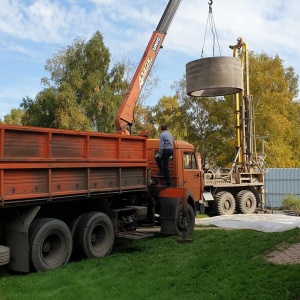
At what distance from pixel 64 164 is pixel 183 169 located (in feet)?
15.9

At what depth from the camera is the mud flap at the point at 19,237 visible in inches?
317

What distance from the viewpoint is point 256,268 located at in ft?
23.8

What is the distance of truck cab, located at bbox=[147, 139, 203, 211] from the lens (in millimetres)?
12586

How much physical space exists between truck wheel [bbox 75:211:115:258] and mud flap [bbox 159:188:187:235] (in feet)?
5.51

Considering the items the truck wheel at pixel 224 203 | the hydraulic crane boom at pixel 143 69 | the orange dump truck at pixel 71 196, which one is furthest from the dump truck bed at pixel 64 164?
the truck wheel at pixel 224 203

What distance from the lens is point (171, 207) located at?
1132 cm

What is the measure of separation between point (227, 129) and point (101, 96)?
10.2 metres

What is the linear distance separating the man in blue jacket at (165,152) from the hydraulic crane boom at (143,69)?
7.53ft

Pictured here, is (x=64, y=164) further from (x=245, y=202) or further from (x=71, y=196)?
(x=245, y=202)

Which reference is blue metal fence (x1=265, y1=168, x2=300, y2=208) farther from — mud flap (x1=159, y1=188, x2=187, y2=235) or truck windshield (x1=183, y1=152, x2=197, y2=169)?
mud flap (x1=159, y1=188, x2=187, y2=235)

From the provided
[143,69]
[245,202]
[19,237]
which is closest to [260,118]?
[245,202]

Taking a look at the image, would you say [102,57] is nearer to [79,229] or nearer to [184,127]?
[184,127]

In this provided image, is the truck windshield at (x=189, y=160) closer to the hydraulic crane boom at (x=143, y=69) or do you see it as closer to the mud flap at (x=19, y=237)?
the hydraulic crane boom at (x=143, y=69)

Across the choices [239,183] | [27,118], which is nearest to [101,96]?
[27,118]
